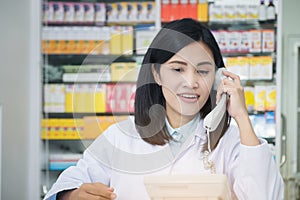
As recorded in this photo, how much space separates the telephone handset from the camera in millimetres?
1175

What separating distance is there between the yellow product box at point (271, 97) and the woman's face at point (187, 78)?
298 centimetres

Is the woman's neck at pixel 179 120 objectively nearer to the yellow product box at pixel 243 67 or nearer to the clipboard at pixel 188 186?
the clipboard at pixel 188 186

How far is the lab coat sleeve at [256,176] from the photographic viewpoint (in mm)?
Answer: 1183

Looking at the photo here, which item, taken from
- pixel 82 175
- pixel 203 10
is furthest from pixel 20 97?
pixel 82 175

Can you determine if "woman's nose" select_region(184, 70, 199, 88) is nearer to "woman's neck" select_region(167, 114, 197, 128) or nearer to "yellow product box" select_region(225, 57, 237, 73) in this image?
"woman's neck" select_region(167, 114, 197, 128)

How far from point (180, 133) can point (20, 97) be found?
10.1ft

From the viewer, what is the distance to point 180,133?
4.06ft

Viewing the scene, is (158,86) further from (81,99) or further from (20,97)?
(20,97)

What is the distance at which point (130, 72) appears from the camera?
1.13 m

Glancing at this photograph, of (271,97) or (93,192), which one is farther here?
(271,97)

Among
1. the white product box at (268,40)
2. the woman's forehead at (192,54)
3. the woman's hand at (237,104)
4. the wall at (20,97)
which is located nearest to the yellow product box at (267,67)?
the white product box at (268,40)

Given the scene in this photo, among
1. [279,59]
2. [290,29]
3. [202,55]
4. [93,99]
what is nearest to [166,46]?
[202,55]

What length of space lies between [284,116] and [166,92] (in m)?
3.07

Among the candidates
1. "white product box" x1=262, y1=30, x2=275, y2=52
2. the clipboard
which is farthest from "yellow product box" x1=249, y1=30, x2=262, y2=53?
the clipboard
